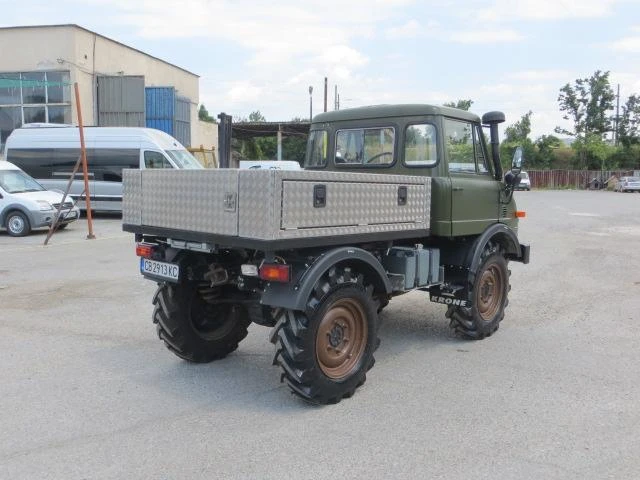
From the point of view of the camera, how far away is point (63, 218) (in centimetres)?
1634

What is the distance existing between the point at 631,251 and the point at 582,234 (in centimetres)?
332

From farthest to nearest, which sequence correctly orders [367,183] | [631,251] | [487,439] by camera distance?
1. [631,251]
2. [367,183]
3. [487,439]

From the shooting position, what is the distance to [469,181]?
20.8 feet

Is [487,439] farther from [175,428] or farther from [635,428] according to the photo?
[175,428]

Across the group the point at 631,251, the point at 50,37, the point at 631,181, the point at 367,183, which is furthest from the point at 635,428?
the point at 631,181

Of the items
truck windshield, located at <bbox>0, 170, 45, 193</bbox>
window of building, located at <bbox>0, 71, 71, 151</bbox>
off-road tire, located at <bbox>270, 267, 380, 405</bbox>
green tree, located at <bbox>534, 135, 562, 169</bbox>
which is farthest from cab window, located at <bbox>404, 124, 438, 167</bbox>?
green tree, located at <bbox>534, 135, 562, 169</bbox>

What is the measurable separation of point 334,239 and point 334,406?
1265mm

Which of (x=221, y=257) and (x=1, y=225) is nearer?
(x=221, y=257)

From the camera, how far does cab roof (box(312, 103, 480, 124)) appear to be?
6125mm

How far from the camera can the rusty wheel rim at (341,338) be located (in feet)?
15.9

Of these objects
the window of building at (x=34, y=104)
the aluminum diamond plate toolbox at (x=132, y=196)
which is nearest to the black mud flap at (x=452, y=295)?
the aluminum diamond plate toolbox at (x=132, y=196)

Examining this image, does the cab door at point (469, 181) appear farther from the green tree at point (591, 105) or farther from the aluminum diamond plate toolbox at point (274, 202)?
the green tree at point (591, 105)

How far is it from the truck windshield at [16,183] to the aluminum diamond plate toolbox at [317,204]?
45.8ft

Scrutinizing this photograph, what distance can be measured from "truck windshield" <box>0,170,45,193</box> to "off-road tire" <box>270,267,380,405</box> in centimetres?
1398
